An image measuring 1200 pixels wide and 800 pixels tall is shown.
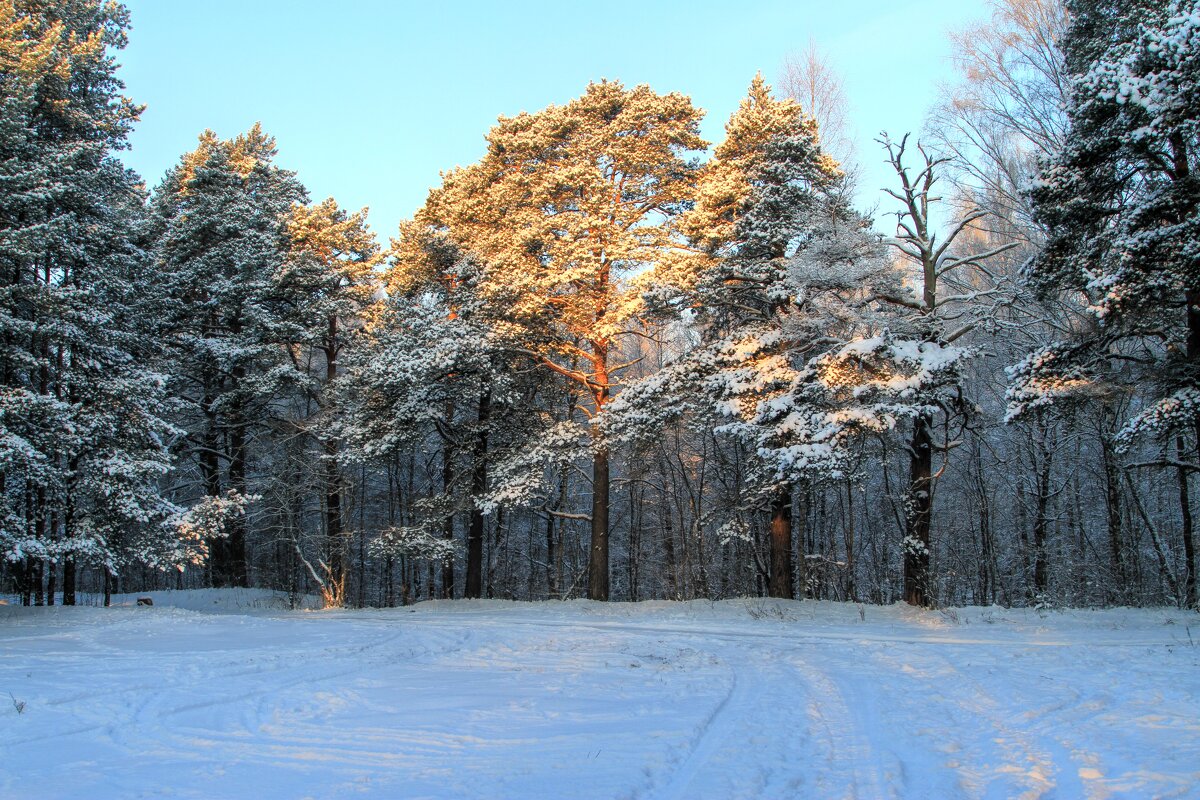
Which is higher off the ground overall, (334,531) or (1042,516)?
(1042,516)

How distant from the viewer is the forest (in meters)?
12.2

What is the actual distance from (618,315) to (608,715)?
41.5 ft

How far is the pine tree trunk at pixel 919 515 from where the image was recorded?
15594 mm

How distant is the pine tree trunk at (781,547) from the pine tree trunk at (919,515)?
9.24 feet

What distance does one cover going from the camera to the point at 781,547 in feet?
59.5

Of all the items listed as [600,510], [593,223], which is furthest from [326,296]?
[600,510]

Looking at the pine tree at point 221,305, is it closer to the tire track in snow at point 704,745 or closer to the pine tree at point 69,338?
the pine tree at point 69,338

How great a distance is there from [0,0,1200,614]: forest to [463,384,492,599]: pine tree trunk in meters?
0.12

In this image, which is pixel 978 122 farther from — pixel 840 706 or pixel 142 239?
pixel 142 239

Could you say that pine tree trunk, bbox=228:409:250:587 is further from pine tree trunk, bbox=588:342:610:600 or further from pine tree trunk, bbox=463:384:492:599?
pine tree trunk, bbox=588:342:610:600

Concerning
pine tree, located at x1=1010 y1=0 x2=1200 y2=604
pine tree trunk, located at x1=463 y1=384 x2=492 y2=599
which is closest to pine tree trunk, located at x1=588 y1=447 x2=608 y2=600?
pine tree trunk, located at x1=463 y1=384 x2=492 y2=599

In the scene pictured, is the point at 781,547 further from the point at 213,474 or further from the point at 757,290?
the point at 213,474

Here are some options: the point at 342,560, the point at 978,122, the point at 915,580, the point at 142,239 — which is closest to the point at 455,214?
the point at 142,239

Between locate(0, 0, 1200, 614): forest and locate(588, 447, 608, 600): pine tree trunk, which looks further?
locate(588, 447, 608, 600): pine tree trunk
